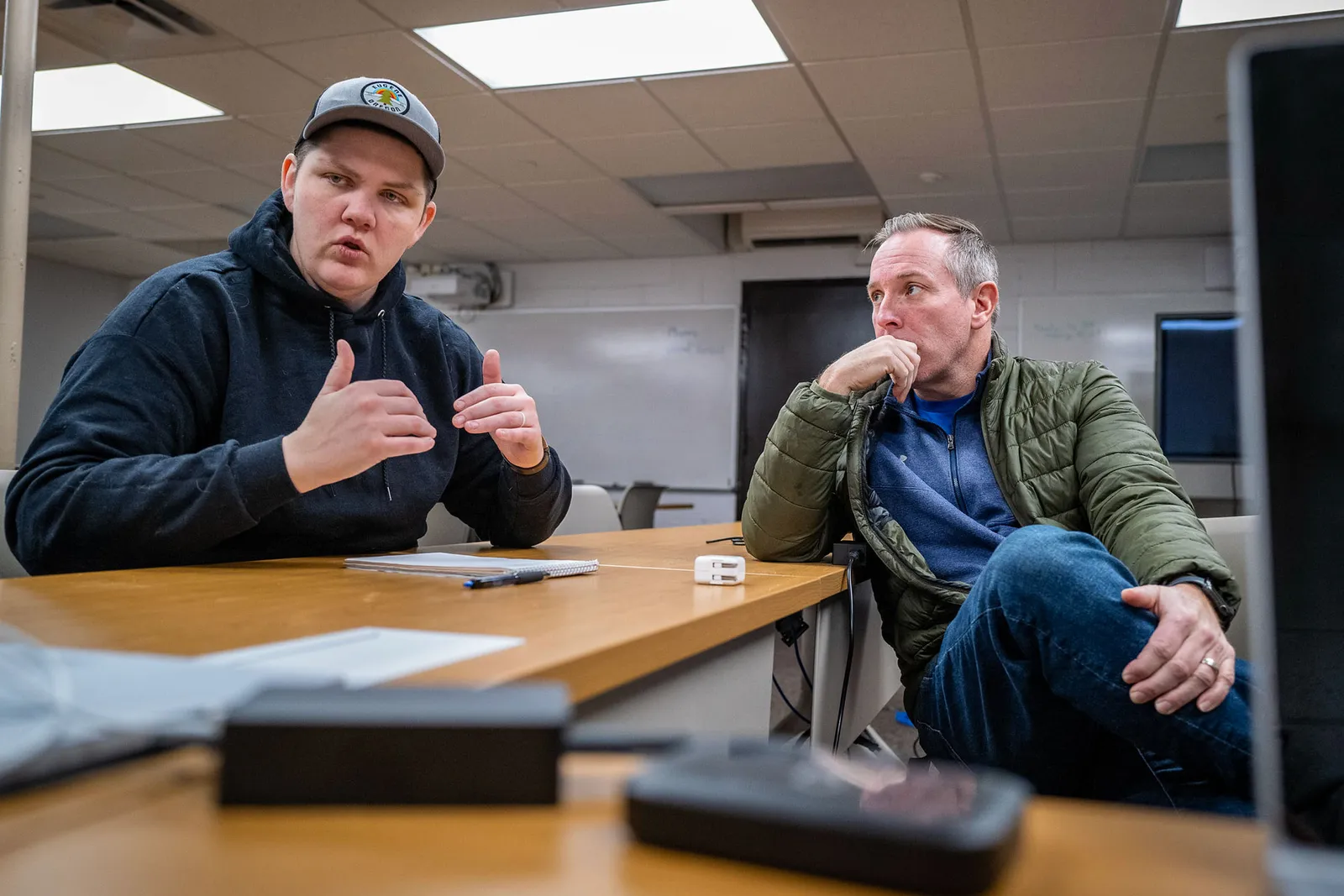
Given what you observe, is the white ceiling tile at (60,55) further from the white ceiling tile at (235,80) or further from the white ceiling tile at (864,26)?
the white ceiling tile at (864,26)

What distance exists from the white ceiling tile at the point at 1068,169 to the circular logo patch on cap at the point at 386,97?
4.01 metres

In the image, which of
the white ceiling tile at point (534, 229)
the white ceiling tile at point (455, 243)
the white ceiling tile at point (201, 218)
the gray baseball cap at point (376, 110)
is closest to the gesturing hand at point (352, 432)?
the gray baseball cap at point (376, 110)

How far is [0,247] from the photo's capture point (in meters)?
2.20

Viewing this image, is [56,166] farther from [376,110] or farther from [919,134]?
[376,110]

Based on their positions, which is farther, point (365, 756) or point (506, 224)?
point (506, 224)

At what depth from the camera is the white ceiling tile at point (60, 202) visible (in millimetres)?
6016

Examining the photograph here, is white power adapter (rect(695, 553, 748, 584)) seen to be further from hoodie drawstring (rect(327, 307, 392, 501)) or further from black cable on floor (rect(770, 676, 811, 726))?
hoodie drawstring (rect(327, 307, 392, 501))

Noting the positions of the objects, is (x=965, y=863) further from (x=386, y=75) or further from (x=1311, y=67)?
(x=386, y=75)

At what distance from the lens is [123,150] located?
5.22 meters

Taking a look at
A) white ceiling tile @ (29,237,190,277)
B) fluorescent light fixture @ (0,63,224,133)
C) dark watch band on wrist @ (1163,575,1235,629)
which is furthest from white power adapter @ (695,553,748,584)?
white ceiling tile @ (29,237,190,277)

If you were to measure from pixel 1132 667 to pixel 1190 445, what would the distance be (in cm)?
537

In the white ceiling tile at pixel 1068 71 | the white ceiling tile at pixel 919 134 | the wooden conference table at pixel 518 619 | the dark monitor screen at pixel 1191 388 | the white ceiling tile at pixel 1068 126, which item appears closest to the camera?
the wooden conference table at pixel 518 619

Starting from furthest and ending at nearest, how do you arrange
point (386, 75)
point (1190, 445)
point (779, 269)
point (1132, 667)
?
point (779, 269) → point (1190, 445) → point (386, 75) → point (1132, 667)

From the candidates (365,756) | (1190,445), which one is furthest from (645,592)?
(1190,445)
